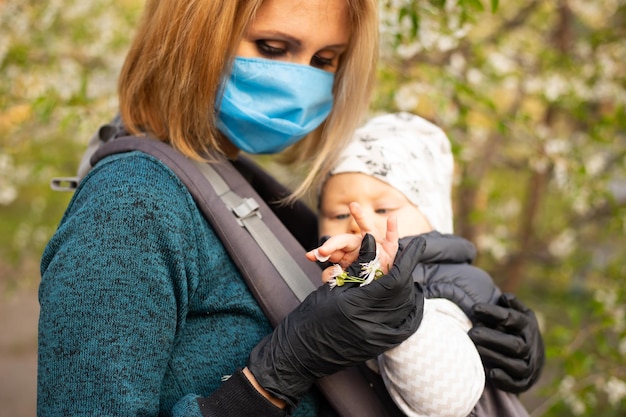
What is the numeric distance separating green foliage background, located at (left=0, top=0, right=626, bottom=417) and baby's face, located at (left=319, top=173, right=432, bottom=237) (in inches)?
26.0

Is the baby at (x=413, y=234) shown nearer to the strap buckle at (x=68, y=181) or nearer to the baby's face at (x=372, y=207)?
the baby's face at (x=372, y=207)

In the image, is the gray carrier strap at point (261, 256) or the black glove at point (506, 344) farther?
the black glove at point (506, 344)

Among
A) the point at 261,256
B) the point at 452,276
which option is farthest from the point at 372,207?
the point at 261,256

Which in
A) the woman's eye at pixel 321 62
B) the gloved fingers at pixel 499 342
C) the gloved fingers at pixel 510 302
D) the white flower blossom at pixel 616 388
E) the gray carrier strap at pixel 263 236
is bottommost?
the white flower blossom at pixel 616 388

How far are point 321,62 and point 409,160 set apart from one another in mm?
440

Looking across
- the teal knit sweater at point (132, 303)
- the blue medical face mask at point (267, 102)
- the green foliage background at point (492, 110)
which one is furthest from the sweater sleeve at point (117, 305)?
the green foliage background at point (492, 110)

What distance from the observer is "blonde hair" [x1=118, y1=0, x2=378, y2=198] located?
5.18 ft

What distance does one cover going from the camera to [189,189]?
4.98 feet

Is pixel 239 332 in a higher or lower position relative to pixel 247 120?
lower

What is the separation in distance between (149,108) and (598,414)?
4.34 metres

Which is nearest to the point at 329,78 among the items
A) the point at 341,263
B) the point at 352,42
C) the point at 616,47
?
the point at 352,42

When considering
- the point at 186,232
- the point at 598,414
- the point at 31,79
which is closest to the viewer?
the point at 186,232

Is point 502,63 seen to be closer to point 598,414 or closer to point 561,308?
point 598,414

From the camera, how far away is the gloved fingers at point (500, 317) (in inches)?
67.2
